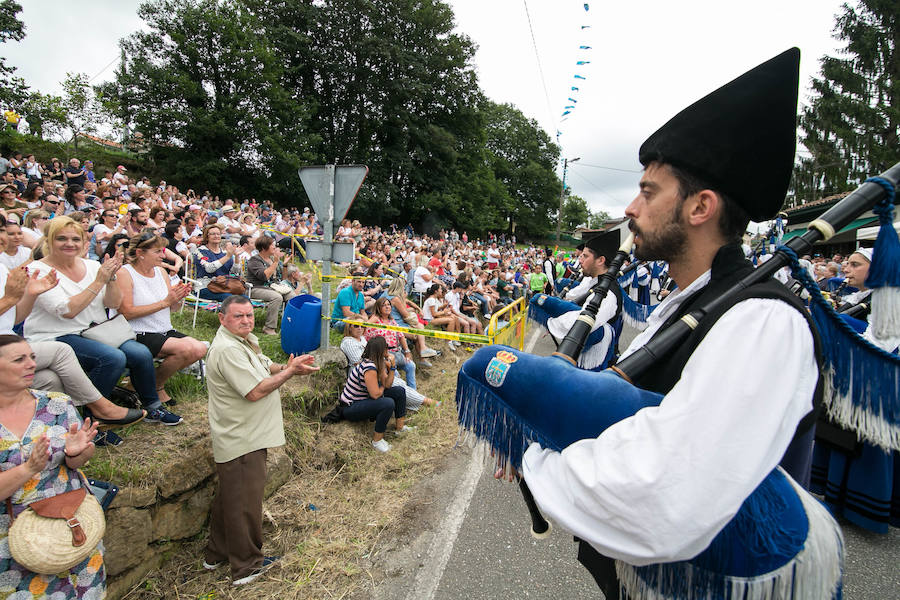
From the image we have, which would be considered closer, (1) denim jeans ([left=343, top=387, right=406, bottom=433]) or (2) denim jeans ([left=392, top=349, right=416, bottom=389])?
(1) denim jeans ([left=343, top=387, right=406, bottom=433])

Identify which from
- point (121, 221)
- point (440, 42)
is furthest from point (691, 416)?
point (440, 42)

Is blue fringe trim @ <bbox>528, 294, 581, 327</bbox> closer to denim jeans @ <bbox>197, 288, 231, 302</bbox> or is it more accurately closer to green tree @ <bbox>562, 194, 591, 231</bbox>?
denim jeans @ <bbox>197, 288, 231, 302</bbox>

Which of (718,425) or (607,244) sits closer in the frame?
(718,425)

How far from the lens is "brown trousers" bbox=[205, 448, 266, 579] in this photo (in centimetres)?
315

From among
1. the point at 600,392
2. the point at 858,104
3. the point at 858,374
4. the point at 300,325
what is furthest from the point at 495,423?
the point at 858,104

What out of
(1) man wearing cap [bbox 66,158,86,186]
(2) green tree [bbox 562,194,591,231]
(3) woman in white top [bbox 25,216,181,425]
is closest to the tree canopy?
(1) man wearing cap [bbox 66,158,86,186]

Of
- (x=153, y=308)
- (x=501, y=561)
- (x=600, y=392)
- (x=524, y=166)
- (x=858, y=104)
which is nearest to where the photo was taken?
(x=600, y=392)

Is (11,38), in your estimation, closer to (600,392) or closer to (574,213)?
(600,392)

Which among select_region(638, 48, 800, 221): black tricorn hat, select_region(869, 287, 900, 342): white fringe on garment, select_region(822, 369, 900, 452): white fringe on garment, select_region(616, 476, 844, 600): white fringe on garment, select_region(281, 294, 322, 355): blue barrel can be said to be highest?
select_region(638, 48, 800, 221): black tricorn hat

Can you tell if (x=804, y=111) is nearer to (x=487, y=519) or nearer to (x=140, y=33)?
(x=487, y=519)

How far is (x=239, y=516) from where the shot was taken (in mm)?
3166

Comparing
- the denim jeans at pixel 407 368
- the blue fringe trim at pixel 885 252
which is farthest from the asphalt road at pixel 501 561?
the denim jeans at pixel 407 368

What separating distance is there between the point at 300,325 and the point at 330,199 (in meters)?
1.67

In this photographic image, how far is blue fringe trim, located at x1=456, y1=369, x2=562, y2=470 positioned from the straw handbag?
229 cm
